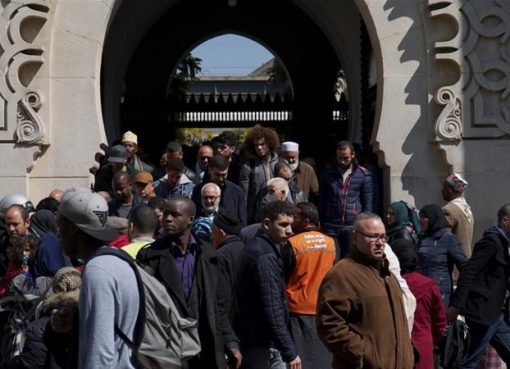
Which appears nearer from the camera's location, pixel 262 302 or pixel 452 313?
pixel 262 302

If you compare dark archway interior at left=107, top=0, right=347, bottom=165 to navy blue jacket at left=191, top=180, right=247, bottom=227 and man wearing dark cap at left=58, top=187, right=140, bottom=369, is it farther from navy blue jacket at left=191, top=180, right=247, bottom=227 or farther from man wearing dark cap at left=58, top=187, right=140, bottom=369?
man wearing dark cap at left=58, top=187, right=140, bottom=369

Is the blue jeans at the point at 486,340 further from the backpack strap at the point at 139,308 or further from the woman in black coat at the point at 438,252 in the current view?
the backpack strap at the point at 139,308

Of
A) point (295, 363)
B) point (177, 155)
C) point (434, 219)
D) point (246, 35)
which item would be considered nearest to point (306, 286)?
point (295, 363)

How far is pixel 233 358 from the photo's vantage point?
848 centimetres

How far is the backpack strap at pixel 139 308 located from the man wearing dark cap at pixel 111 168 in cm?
715

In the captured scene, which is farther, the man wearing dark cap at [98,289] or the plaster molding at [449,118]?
the plaster molding at [449,118]

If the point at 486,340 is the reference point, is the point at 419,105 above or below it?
above

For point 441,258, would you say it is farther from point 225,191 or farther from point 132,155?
point 132,155

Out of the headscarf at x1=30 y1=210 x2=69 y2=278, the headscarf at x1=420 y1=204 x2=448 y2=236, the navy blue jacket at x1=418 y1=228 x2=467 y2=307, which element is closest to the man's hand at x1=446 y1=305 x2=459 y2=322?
the navy blue jacket at x1=418 y1=228 x2=467 y2=307

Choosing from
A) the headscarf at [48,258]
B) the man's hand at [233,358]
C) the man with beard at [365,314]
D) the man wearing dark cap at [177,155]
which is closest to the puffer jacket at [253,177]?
the man wearing dark cap at [177,155]

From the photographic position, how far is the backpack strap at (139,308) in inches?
232

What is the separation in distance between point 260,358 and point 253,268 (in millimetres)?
651

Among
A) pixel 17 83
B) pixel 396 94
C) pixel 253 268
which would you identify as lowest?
pixel 253 268

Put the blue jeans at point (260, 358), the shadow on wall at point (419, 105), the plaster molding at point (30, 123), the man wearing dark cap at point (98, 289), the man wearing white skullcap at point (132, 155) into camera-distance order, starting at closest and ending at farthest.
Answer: the man wearing dark cap at point (98, 289), the blue jeans at point (260, 358), the man wearing white skullcap at point (132, 155), the plaster molding at point (30, 123), the shadow on wall at point (419, 105)
